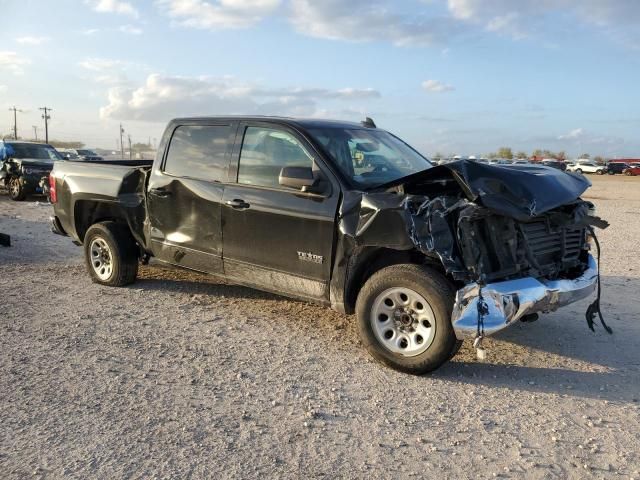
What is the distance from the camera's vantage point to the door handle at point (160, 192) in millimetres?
5770

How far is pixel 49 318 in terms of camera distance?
5.39 meters

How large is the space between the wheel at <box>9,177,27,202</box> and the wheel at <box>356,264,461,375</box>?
15053 millimetres

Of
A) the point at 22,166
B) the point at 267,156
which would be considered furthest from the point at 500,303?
the point at 22,166

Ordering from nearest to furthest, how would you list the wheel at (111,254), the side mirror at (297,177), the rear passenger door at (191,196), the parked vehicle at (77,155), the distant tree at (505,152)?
the side mirror at (297,177)
the rear passenger door at (191,196)
the wheel at (111,254)
the parked vehicle at (77,155)
the distant tree at (505,152)

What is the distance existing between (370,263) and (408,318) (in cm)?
56

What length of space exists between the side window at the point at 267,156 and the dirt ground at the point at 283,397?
4.53 ft

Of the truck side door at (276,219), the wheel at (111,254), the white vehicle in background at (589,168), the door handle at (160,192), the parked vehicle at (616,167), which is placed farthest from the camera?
the white vehicle in background at (589,168)

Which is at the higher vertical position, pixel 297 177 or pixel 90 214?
pixel 297 177

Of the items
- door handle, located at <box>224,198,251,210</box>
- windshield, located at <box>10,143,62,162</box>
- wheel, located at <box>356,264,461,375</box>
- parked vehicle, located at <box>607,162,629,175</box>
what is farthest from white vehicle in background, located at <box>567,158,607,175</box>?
wheel, located at <box>356,264,461,375</box>

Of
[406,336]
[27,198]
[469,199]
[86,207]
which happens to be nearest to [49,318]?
[86,207]

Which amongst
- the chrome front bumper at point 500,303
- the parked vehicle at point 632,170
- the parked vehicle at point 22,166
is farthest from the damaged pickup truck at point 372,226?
the parked vehicle at point 632,170

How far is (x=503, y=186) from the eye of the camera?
4.09 metres

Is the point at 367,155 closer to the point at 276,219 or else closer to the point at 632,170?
the point at 276,219

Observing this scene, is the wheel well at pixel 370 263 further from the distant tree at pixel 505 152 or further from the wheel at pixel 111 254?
the distant tree at pixel 505 152
